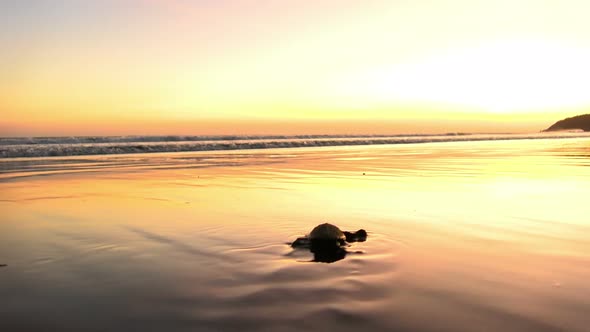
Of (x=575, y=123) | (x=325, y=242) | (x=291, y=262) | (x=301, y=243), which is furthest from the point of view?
(x=575, y=123)

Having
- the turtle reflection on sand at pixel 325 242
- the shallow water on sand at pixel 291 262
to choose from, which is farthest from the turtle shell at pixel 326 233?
the shallow water on sand at pixel 291 262

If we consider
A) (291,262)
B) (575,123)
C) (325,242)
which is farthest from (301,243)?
(575,123)

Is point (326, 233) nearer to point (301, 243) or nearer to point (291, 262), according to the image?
point (301, 243)

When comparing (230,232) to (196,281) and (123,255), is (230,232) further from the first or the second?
(196,281)

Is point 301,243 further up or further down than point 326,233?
further down

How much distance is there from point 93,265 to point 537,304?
156 inches

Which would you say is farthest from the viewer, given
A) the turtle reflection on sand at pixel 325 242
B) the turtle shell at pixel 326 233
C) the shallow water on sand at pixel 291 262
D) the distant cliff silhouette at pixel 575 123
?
the distant cliff silhouette at pixel 575 123

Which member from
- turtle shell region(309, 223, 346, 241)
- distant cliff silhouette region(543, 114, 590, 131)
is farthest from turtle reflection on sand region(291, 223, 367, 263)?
distant cliff silhouette region(543, 114, 590, 131)

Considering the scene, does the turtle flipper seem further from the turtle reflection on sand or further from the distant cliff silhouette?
the distant cliff silhouette

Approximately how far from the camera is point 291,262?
451cm

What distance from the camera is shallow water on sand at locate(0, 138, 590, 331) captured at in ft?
10.2

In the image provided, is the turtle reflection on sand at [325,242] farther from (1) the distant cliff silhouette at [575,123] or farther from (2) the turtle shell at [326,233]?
(1) the distant cliff silhouette at [575,123]

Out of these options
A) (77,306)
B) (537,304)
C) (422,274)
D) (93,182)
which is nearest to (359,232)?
(422,274)

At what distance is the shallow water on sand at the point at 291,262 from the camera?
10.2 ft
